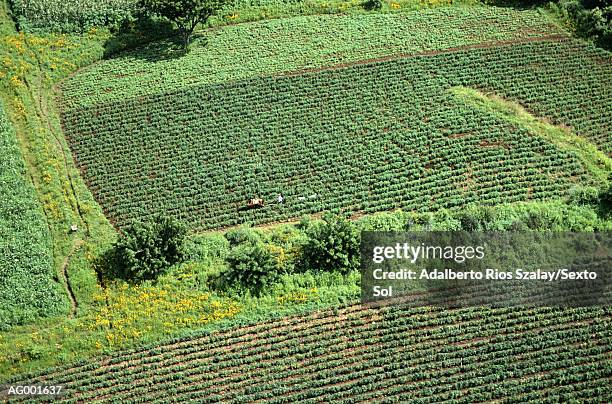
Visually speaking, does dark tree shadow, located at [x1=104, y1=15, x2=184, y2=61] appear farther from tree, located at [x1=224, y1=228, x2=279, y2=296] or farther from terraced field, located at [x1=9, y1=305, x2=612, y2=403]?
terraced field, located at [x1=9, y1=305, x2=612, y2=403]

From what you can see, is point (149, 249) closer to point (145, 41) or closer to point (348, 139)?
point (348, 139)

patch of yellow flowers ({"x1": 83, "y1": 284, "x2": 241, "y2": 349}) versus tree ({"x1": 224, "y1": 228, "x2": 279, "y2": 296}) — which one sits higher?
tree ({"x1": 224, "y1": 228, "x2": 279, "y2": 296})

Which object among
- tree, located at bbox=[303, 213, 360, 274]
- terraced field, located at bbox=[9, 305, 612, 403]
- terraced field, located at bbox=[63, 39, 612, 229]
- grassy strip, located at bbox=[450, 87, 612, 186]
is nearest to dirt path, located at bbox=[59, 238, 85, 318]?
terraced field, located at bbox=[63, 39, 612, 229]

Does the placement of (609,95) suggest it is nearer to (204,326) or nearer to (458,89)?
(458,89)

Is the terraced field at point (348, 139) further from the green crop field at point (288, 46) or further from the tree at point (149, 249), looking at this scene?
the tree at point (149, 249)

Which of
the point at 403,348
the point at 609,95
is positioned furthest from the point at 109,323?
the point at 609,95

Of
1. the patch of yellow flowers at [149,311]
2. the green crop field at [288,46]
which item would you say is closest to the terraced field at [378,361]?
the patch of yellow flowers at [149,311]
